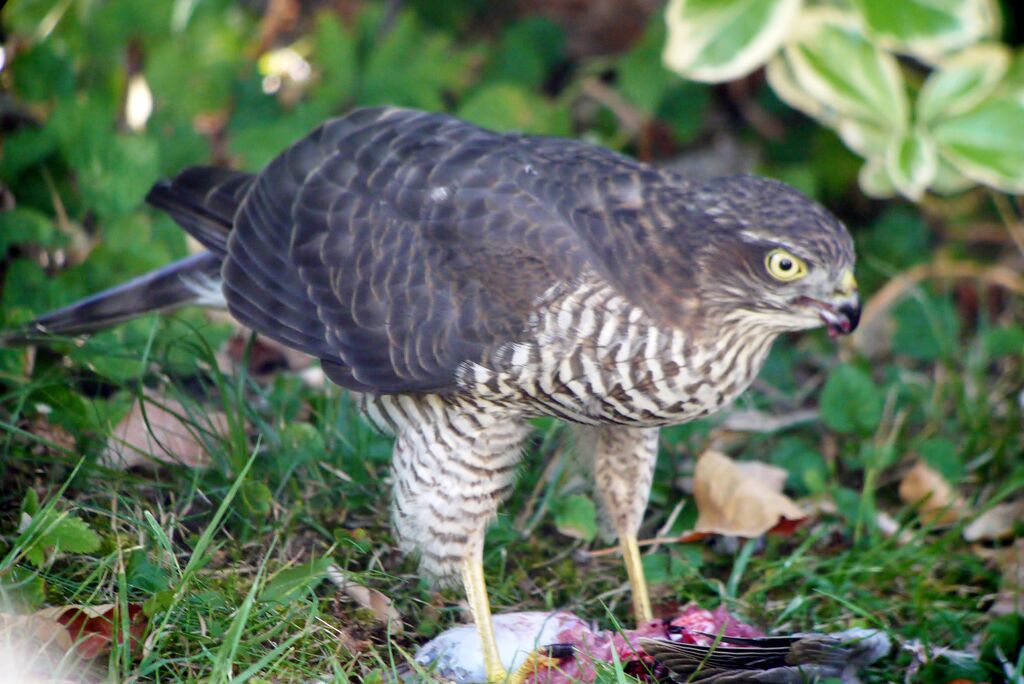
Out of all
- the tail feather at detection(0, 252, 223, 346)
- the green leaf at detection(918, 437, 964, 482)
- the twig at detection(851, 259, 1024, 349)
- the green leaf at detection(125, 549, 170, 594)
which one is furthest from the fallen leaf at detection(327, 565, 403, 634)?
the twig at detection(851, 259, 1024, 349)

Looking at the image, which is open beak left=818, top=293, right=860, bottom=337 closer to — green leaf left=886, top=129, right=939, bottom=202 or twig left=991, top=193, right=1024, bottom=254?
green leaf left=886, top=129, right=939, bottom=202

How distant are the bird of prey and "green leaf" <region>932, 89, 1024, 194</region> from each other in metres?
1.35

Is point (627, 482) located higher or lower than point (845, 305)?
lower

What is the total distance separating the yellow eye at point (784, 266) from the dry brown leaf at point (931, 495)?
1.33 metres

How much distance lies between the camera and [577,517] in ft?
12.3

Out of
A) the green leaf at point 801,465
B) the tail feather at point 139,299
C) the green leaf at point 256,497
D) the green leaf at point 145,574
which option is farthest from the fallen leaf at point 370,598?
the green leaf at point 801,465

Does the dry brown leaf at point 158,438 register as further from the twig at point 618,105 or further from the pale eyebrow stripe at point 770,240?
the twig at point 618,105

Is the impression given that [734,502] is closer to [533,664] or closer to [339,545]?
[533,664]

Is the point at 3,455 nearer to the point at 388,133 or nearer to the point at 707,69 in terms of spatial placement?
the point at 388,133

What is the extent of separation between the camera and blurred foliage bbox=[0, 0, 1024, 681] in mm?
3373

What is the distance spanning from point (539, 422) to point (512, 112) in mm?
1770

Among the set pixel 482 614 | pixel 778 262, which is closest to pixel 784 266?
pixel 778 262

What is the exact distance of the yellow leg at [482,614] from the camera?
10.5 feet

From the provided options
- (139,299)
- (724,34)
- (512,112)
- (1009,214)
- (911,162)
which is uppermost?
(724,34)
